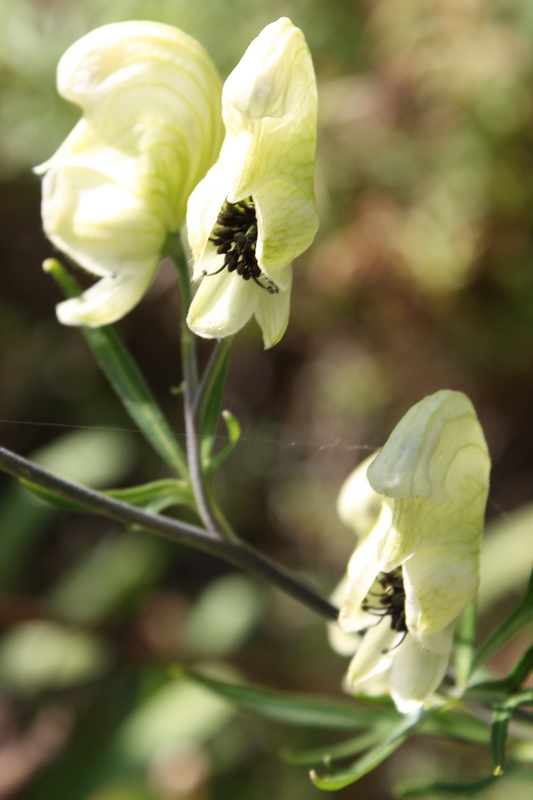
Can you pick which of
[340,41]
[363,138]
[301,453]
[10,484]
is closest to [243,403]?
[301,453]

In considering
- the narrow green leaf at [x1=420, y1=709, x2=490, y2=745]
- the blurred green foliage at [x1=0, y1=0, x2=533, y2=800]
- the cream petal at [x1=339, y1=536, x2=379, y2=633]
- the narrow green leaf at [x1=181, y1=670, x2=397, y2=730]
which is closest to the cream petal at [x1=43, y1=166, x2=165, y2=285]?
the cream petal at [x1=339, y1=536, x2=379, y2=633]

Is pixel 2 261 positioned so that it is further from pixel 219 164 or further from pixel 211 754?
pixel 219 164

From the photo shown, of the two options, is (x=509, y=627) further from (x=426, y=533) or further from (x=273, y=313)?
(x=273, y=313)

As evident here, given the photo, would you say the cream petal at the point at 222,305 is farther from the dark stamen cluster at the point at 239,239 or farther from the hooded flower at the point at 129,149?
the hooded flower at the point at 129,149

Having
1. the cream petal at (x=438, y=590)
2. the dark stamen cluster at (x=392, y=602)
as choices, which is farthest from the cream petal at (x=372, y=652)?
the cream petal at (x=438, y=590)

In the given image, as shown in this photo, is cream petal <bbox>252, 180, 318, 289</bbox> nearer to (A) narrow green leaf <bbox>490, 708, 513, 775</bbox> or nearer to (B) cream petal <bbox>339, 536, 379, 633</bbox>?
(B) cream petal <bbox>339, 536, 379, 633</bbox>

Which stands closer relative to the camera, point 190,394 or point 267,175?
point 267,175

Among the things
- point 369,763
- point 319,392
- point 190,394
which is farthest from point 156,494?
point 319,392
